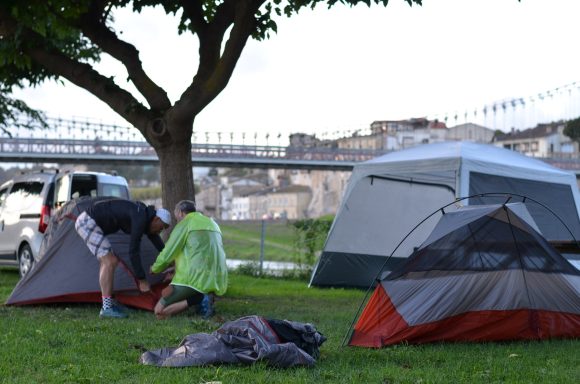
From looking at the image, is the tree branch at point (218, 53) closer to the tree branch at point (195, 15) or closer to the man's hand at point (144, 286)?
the tree branch at point (195, 15)

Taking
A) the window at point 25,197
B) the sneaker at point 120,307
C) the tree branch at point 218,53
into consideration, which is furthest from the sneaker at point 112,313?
the window at point 25,197

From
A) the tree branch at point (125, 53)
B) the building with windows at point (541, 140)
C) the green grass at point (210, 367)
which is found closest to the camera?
the green grass at point (210, 367)

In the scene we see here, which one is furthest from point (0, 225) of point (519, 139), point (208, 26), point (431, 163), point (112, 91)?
point (519, 139)

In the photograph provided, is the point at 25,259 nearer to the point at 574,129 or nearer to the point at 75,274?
the point at 75,274

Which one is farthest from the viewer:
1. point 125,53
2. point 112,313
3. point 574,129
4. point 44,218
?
point 574,129

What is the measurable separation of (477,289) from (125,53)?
19.6 feet

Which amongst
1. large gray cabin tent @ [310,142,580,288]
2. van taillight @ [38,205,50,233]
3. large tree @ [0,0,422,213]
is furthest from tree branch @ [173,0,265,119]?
van taillight @ [38,205,50,233]

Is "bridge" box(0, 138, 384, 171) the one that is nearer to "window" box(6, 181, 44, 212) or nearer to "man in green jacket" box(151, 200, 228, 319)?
"window" box(6, 181, 44, 212)

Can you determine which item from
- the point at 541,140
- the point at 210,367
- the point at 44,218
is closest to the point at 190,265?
the point at 210,367

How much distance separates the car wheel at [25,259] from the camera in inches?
611

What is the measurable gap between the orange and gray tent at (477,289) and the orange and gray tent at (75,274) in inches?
131

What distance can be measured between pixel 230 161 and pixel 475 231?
233ft

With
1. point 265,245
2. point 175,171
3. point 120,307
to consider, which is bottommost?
point 265,245

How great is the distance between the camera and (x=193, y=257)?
31.7ft
